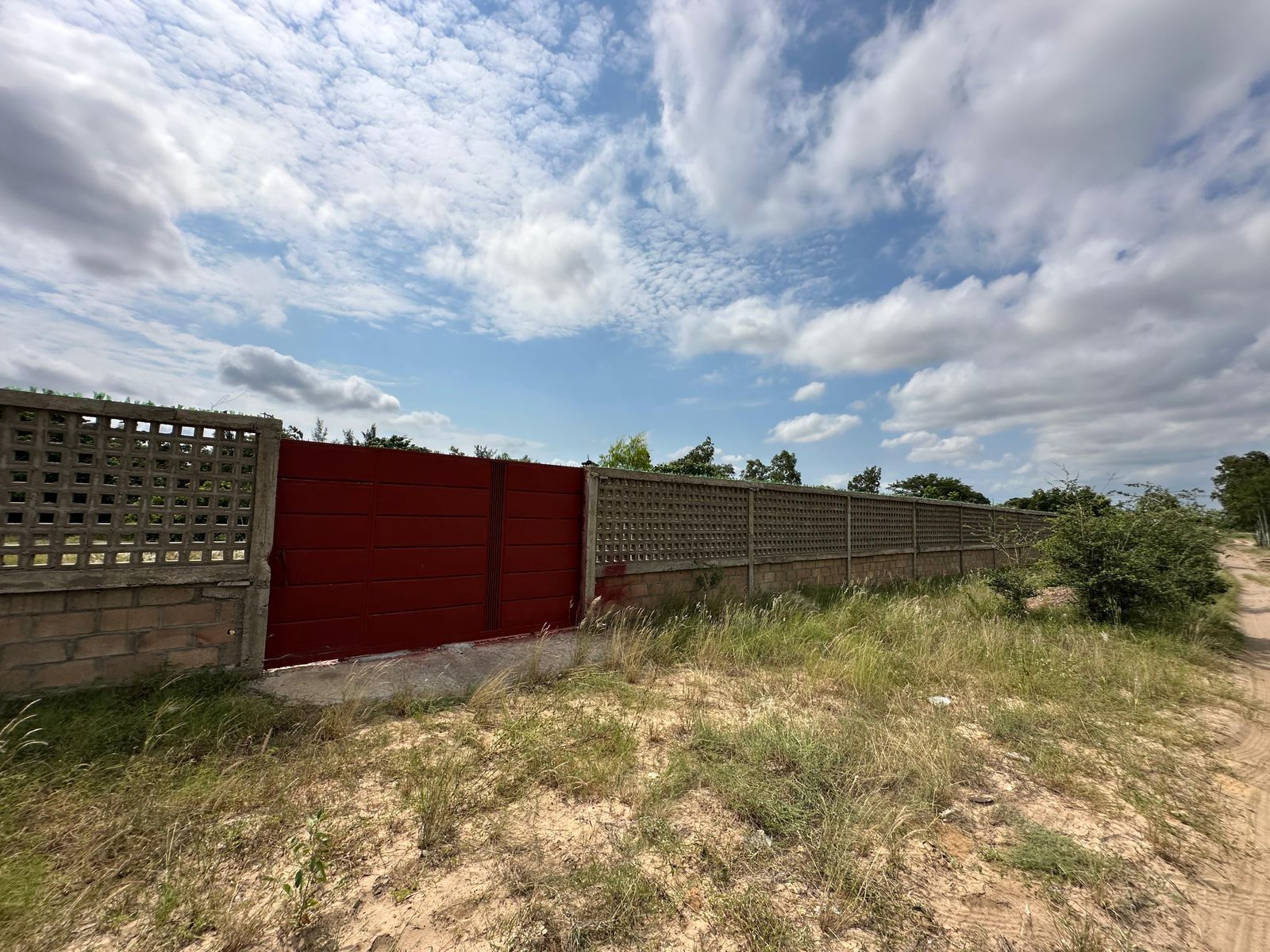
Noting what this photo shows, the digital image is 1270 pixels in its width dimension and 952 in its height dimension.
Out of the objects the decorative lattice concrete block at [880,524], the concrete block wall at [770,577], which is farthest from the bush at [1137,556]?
the decorative lattice concrete block at [880,524]

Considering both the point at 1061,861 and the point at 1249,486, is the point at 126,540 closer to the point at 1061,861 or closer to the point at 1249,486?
the point at 1061,861

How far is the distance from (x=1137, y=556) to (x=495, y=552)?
25.9ft

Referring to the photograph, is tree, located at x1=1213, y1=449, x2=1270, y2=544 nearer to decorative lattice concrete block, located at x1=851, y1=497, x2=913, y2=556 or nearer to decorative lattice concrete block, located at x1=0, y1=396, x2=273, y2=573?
decorative lattice concrete block, located at x1=851, y1=497, x2=913, y2=556

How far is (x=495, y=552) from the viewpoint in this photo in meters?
Answer: 5.50

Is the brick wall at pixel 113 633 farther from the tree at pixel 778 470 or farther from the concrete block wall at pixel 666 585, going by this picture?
the tree at pixel 778 470

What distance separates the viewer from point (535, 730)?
132 inches

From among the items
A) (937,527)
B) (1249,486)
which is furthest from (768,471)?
(1249,486)

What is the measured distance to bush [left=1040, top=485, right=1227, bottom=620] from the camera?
Answer: 6.69m

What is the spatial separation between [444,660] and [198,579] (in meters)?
1.93

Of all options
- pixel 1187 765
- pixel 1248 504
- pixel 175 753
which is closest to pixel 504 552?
pixel 175 753

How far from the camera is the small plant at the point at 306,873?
181 centimetres

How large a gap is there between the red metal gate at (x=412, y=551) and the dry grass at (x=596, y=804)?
947 mm

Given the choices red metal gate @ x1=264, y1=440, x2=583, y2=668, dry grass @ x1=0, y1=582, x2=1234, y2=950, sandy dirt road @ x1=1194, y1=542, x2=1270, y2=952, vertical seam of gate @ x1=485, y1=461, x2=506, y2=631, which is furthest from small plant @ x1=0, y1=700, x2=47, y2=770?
sandy dirt road @ x1=1194, y1=542, x2=1270, y2=952

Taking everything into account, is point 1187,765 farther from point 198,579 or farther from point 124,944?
point 198,579
